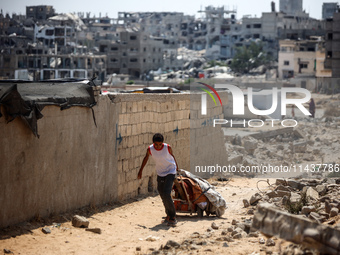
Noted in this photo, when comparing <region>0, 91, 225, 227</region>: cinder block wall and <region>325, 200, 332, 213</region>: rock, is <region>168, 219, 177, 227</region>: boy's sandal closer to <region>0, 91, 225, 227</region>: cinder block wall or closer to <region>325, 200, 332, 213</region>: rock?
<region>0, 91, 225, 227</region>: cinder block wall

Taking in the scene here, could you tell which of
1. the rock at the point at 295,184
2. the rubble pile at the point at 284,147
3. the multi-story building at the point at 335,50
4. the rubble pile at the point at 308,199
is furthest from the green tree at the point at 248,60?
the rock at the point at 295,184

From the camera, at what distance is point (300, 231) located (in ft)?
15.4

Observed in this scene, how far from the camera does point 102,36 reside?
8225 centimetres

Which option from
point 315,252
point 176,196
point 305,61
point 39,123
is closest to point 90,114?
point 39,123

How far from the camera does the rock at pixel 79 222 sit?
7.64m

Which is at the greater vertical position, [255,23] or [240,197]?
[255,23]

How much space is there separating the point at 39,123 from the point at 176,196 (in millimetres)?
2427

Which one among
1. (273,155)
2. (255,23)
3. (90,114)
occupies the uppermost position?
(255,23)

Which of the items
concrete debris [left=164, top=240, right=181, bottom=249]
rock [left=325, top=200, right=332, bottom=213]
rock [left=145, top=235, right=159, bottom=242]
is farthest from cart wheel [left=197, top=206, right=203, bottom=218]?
concrete debris [left=164, top=240, right=181, bottom=249]

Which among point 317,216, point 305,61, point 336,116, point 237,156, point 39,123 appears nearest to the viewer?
point 317,216

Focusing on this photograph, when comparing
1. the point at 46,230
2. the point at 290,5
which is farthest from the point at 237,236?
the point at 290,5

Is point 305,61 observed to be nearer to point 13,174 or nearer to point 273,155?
point 273,155

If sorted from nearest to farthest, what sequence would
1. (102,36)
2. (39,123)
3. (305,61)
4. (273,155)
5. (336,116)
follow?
1. (39,123)
2. (273,155)
3. (336,116)
4. (305,61)
5. (102,36)

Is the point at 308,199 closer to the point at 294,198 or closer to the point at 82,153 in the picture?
the point at 294,198
